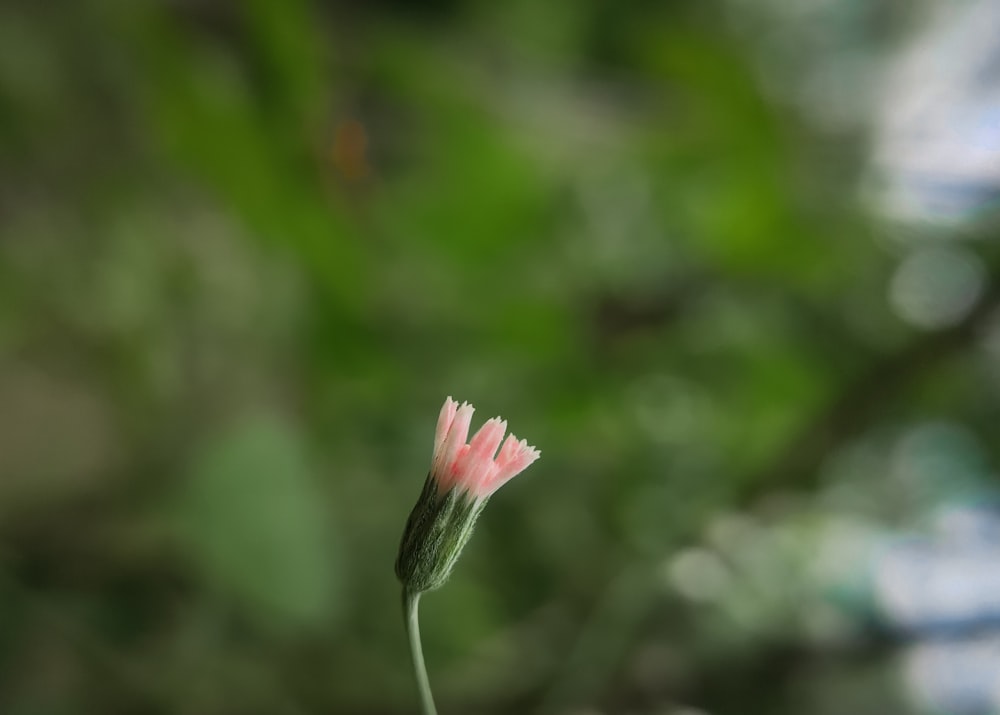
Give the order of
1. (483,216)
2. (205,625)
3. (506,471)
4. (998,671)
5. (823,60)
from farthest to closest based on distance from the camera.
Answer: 1. (823,60)
2. (483,216)
3. (205,625)
4. (998,671)
5. (506,471)

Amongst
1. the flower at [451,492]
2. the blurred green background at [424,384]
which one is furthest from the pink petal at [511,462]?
the blurred green background at [424,384]

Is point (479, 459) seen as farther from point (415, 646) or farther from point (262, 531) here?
point (262, 531)

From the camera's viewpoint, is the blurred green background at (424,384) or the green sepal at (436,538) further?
the blurred green background at (424,384)

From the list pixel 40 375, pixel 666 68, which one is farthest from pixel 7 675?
pixel 666 68

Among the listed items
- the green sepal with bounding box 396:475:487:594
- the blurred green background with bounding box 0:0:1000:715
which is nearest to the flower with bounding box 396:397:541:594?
the green sepal with bounding box 396:475:487:594

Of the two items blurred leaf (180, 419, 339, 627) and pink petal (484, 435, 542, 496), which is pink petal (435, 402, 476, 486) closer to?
pink petal (484, 435, 542, 496)

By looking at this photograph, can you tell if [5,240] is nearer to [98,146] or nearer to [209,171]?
[98,146]

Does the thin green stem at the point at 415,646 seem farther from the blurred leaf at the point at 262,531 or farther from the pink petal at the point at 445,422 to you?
the blurred leaf at the point at 262,531

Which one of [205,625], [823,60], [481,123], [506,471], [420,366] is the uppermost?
[823,60]
